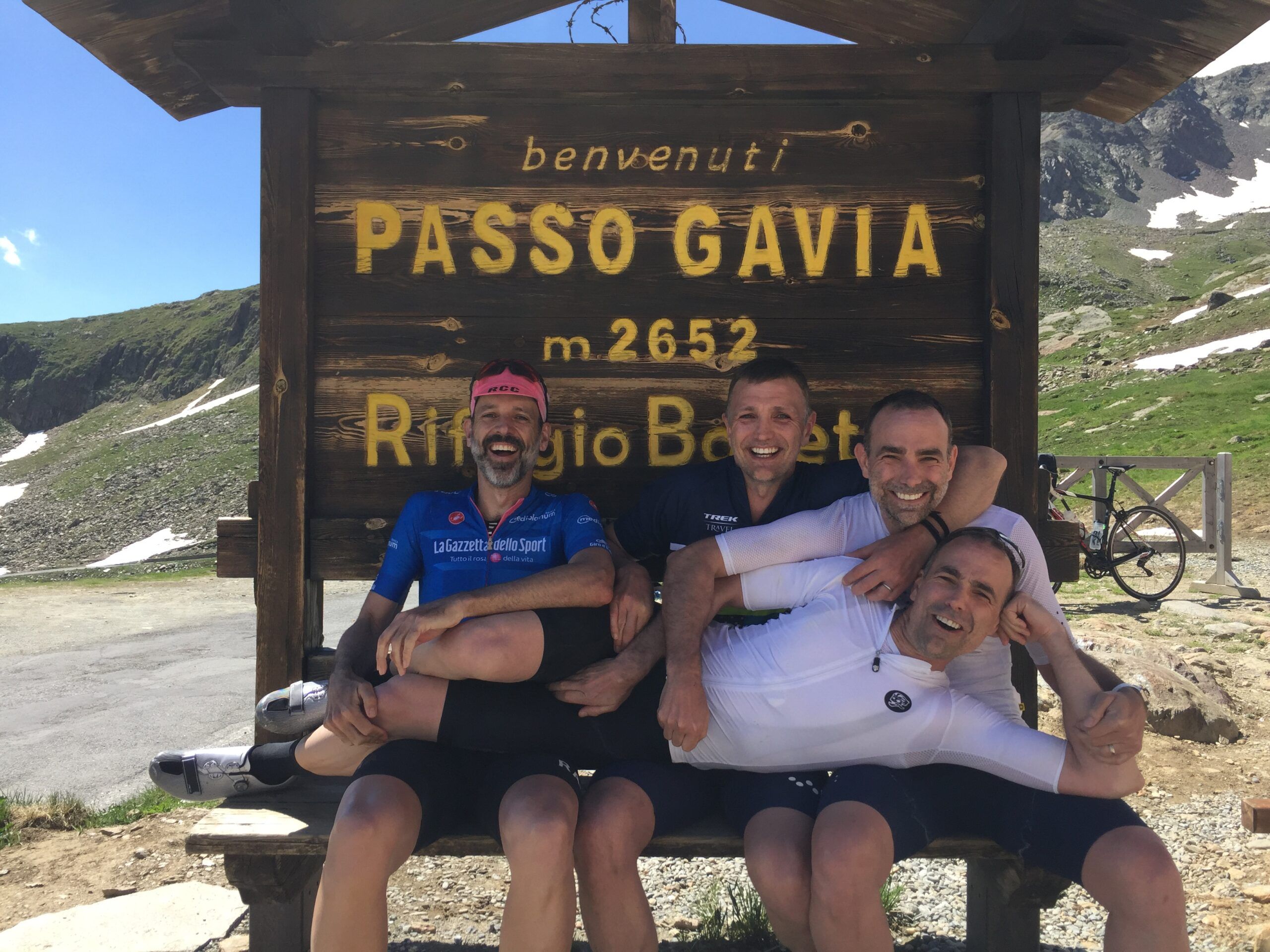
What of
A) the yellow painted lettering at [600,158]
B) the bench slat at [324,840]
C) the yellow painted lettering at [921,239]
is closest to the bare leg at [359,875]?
the bench slat at [324,840]

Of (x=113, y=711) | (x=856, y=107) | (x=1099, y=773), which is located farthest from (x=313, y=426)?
(x=113, y=711)

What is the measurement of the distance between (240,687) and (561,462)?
260 inches

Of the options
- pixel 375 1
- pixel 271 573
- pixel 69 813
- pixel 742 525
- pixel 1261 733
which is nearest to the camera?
pixel 742 525

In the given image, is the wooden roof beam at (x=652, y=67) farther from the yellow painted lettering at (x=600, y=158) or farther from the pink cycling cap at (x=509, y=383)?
the pink cycling cap at (x=509, y=383)

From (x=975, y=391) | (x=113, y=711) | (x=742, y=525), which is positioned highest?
(x=975, y=391)

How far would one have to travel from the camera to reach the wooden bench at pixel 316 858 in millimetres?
2652

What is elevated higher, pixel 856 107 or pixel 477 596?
pixel 856 107

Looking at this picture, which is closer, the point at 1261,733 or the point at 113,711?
the point at 1261,733

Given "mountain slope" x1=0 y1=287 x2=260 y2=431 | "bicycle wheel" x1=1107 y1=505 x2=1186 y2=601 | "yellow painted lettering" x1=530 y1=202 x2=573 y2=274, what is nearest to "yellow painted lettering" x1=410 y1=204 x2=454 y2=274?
"yellow painted lettering" x1=530 y1=202 x2=573 y2=274

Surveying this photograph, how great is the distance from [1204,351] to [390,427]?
50662 millimetres

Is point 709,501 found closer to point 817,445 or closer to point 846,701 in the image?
point 817,445

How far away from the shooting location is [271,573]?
12.2ft

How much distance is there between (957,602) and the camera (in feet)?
8.47

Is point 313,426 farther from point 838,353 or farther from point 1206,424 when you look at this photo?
point 1206,424
